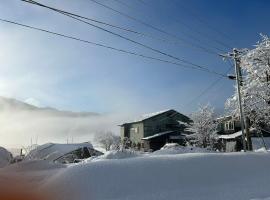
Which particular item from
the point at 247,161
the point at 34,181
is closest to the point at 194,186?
the point at 247,161

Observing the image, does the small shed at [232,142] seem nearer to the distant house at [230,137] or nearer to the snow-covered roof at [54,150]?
the distant house at [230,137]

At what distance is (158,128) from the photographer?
67188 millimetres

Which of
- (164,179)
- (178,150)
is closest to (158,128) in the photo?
(178,150)

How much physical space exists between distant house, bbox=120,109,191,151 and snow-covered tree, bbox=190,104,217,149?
27.7 feet

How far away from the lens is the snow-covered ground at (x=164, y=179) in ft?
30.2

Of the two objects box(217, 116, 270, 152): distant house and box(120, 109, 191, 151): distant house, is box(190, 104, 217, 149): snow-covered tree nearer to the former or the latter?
box(217, 116, 270, 152): distant house

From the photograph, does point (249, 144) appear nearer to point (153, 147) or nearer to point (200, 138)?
point (200, 138)

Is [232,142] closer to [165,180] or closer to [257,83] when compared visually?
[257,83]

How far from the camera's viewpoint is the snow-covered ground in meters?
9.20

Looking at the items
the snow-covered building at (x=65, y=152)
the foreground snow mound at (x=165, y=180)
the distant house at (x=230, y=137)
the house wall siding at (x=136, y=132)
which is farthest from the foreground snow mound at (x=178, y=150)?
the house wall siding at (x=136, y=132)

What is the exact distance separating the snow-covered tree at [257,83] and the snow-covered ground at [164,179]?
13758mm

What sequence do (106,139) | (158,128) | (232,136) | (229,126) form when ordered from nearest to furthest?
(232,136), (229,126), (158,128), (106,139)

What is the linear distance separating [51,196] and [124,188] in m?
1.75

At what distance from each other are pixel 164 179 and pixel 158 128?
57273 millimetres
